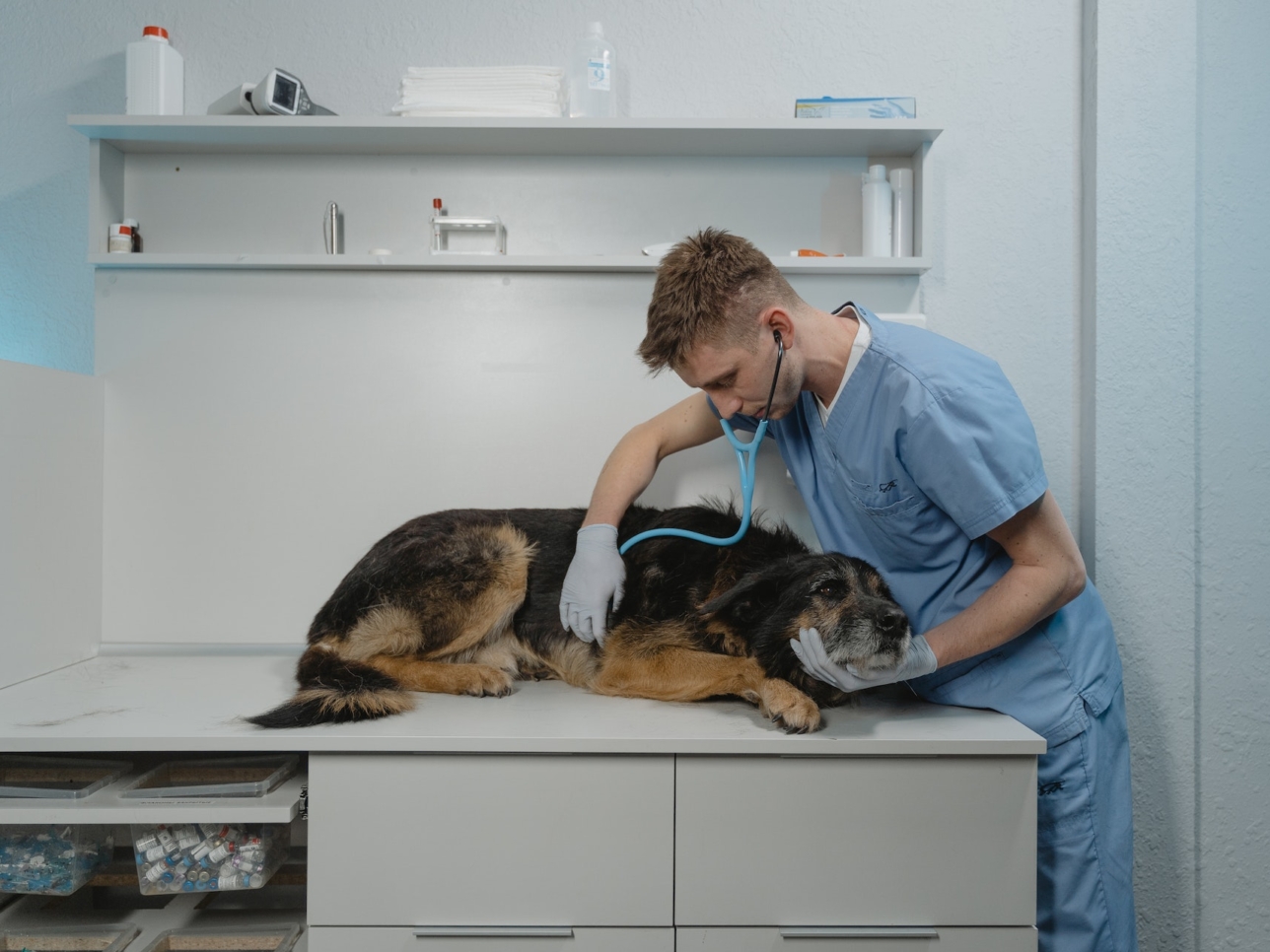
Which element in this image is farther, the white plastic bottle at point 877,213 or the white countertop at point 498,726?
the white plastic bottle at point 877,213

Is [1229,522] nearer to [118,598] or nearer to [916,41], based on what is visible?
[916,41]

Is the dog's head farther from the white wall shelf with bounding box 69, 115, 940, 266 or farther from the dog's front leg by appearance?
the white wall shelf with bounding box 69, 115, 940, 266

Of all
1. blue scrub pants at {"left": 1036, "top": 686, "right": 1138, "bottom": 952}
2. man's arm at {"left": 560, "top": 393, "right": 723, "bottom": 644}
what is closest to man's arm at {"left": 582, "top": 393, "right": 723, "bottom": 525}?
man's arm at {"left": 560, "top": 393, "right": 723, "bottom": 644}

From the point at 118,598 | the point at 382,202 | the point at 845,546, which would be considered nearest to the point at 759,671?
the point at 845,546

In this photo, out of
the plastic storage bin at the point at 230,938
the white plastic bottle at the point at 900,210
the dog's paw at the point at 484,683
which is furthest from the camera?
the white plastic bottle at the point at 900,210

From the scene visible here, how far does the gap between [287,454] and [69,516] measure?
0.52 m

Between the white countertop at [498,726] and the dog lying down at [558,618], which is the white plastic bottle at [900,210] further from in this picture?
the white countertop at [498,726]

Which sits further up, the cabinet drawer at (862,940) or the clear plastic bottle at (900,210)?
the clear plastic bottle at (900,210)

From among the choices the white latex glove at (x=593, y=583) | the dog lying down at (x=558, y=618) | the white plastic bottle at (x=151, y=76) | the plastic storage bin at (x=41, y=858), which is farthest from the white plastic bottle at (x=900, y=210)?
the plastic storage bin at (x=41, y=858)

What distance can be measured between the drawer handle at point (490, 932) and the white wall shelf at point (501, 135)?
5.69 ft

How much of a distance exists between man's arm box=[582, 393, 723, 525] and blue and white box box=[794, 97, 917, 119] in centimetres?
76

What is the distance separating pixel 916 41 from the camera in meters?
2.21

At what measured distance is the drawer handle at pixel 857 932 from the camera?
1.41 metres

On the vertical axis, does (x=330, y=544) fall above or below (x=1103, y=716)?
above
